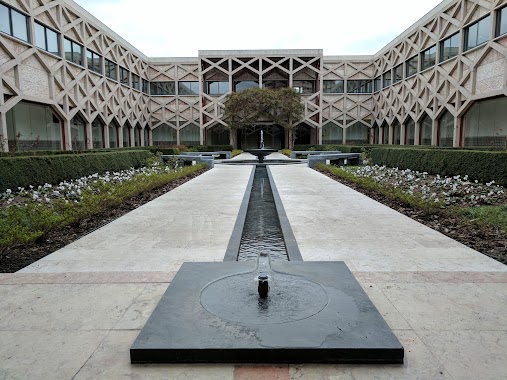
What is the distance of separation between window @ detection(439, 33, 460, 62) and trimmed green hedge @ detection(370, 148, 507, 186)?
45.1 ft

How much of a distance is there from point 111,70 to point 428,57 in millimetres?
26997

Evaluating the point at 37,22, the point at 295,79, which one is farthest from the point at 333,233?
the point at 295,79

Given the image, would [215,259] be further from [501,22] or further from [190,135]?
[190,135]

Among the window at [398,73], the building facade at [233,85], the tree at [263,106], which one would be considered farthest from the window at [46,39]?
the window at [398,73]

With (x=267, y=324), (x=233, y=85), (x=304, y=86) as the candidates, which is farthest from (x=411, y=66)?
(x=267, y=324)

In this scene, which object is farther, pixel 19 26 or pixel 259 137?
pixel 259 137

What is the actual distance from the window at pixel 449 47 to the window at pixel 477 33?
1.04m

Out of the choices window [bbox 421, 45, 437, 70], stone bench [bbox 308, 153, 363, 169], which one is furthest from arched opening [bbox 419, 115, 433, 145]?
stone bench [bbox 308, 153, 363, 169]

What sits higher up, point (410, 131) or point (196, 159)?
point (410, 131)

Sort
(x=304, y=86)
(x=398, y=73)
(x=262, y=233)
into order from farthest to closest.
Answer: (x=304, y=86), (x=398, y=73), (x=262, y=233)

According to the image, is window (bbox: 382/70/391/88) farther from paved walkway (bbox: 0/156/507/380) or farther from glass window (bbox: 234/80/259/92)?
paved walkway (bbox: 0/156/507/380)

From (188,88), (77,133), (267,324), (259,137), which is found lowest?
(267,324)

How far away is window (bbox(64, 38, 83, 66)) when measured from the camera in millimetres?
27697

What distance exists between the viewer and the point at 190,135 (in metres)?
48.0
